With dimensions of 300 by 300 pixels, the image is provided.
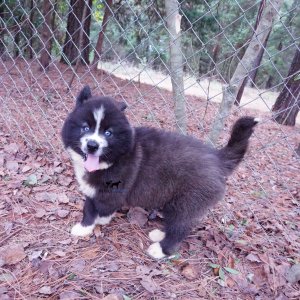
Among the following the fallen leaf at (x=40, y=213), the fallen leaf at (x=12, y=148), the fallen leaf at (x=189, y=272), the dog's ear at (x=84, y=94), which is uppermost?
the dog's ear at (x=84, y=94)

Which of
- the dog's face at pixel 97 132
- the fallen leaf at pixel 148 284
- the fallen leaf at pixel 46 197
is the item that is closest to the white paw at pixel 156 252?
the fallen leaf at pixel 148 284

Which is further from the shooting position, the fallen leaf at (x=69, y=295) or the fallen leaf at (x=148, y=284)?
the fallen leaf at (x=148, y=284)

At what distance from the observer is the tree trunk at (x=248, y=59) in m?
2.26

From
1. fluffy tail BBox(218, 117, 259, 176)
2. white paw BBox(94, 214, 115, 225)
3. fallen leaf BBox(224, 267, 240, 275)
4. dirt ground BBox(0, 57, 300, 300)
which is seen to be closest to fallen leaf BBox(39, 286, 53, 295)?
dirt ground BBox(0, 57, 300, 300)

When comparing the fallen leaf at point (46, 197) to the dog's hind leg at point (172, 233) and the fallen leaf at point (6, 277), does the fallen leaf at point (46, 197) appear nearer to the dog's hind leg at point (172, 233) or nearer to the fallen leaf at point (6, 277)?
the fallen leaf at point (6, 277)

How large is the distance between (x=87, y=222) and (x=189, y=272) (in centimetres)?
81

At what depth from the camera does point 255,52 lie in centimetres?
241

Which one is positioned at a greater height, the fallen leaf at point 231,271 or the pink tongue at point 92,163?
the pink tongue at point 92,163

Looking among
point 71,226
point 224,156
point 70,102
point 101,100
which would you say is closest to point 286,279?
point 224,156

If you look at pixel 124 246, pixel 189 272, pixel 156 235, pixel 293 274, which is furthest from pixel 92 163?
pixel 293 274

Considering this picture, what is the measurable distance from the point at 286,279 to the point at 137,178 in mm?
1229

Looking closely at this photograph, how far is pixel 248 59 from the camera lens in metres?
2.44

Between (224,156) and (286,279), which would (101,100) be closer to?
(224,156)

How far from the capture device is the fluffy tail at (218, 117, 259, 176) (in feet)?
7.09
